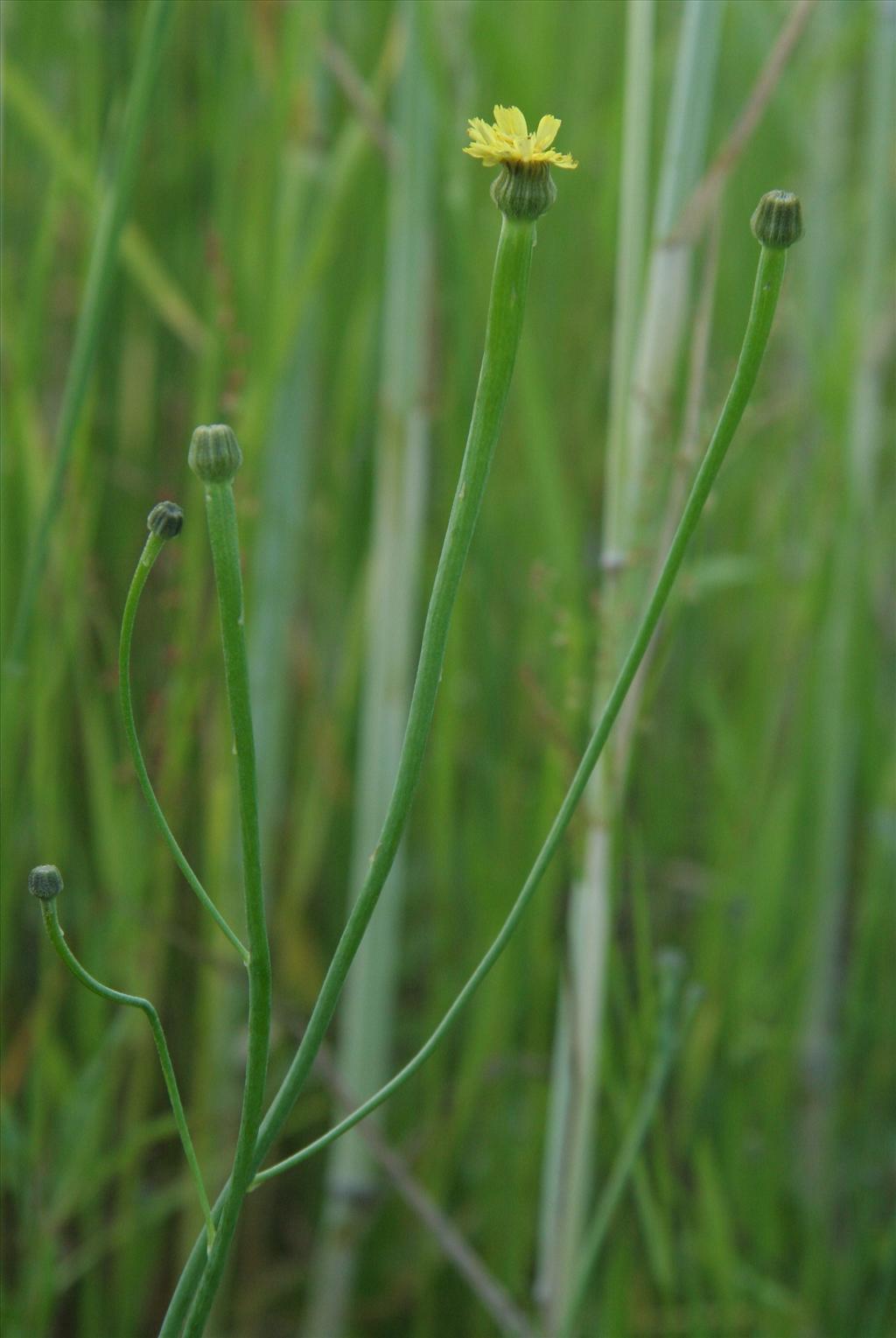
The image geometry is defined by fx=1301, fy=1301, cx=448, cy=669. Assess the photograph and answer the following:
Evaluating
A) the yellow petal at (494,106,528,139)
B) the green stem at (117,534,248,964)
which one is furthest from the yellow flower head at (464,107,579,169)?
the green stem at (117,534,248,964)

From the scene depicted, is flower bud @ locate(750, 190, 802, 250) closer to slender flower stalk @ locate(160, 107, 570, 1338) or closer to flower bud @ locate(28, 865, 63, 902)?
slender flower stalk @ locate(160, 107, 570, 1338)

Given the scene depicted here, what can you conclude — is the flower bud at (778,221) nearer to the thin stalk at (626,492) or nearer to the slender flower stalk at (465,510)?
the slender flower stalk at (465,510)

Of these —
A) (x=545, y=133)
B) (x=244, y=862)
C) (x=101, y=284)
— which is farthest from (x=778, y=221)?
(x=101, y=284)

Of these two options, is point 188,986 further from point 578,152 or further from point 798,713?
point 578,152

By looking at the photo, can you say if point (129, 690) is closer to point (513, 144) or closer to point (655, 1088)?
point (513, 144)

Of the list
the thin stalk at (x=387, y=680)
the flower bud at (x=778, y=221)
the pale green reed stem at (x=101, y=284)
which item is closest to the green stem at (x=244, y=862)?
the flower bud at (x=778, y=221)

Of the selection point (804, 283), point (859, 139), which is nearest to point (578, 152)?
point (804, 283)
